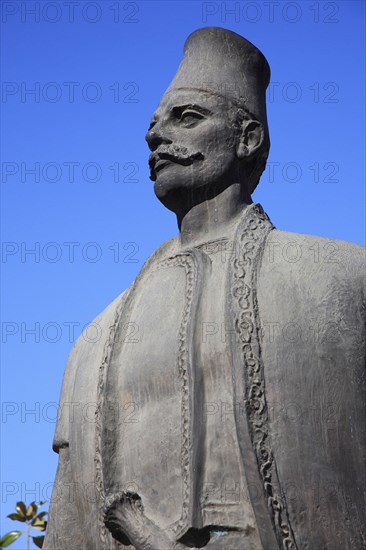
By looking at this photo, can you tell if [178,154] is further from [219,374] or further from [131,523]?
[131,523]

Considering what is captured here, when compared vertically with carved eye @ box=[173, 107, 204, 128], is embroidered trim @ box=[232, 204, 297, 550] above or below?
below

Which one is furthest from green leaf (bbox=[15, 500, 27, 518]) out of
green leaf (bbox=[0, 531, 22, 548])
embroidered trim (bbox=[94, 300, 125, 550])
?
embroidered trim (bbox=[94, 300, 125, 550])

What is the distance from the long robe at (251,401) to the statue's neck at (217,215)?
154 mm

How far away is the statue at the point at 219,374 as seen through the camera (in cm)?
700

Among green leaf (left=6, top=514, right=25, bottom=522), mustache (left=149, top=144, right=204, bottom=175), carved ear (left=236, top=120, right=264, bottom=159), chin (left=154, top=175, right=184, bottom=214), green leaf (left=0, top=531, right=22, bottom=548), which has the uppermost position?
carved ear (left=236, top=120, right=264, bottom=159)

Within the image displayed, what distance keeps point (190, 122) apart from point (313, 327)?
1.82 m

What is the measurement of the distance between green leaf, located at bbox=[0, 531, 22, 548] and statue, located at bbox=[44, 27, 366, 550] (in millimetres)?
5980

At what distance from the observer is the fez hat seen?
27.3ft

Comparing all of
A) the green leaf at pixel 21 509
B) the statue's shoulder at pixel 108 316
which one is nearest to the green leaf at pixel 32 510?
the green leaf at pixel 21 509

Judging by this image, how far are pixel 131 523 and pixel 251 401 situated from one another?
1.07m

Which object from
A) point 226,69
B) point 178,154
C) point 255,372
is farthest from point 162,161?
point 255,372

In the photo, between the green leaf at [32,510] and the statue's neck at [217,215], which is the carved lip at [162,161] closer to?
the statue's neck at [217,215]

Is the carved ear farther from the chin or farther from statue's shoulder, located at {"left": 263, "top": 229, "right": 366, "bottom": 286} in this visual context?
statue's shoulder, located at {"left": 263, "top": 229, "right": 366, "bottom": 286}

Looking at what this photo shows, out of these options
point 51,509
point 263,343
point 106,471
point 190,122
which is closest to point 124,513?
point 106,471
